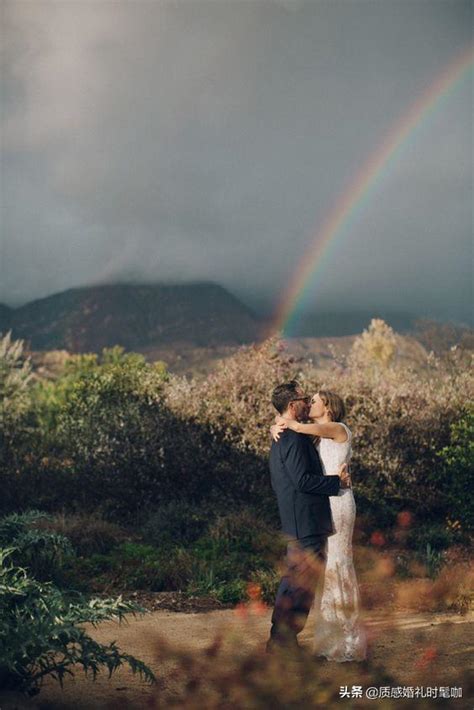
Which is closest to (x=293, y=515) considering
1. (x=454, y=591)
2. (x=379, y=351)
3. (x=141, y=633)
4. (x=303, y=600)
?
(x=303, y=600)

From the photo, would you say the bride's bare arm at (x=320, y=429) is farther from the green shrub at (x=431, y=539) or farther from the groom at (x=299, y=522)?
the green shrub at (x=431, y=539)

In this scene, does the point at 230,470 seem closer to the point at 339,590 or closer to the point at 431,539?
the point at 431,539

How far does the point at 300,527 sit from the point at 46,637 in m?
2.41

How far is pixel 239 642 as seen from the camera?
7.42m

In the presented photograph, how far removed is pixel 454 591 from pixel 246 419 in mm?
6747

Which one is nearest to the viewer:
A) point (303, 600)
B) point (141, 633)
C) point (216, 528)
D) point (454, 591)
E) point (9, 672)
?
point (9, 672)

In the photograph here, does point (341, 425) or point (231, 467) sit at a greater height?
point (341, 425)

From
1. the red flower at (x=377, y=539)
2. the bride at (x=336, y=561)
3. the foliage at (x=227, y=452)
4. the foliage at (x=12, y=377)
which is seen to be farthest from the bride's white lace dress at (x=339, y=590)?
the foliage at (x=12, y=377)

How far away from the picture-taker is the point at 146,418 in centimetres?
1587

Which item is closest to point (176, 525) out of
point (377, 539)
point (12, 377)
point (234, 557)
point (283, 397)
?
point (234, 557)

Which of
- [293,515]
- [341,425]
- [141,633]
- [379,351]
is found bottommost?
[141,633]

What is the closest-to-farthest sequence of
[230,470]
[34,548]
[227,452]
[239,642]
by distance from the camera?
[239,642] → [34,548] → [230,470] → [227,452]

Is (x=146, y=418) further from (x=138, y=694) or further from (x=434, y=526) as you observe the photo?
(x=138, y=694)

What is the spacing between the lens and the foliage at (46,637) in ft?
15.9
